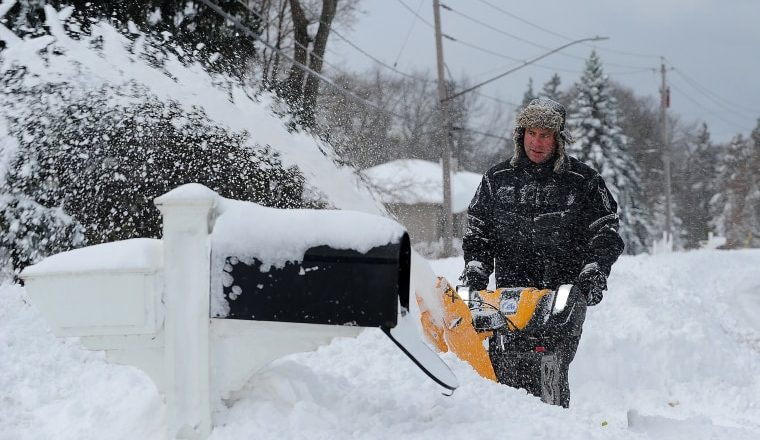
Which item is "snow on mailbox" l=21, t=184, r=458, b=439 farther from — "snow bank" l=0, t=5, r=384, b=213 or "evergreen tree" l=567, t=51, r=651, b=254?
"evergreen tree" l=567, t=51, r=651, b=254

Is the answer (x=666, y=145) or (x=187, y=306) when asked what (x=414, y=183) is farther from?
(x=187, y=306)

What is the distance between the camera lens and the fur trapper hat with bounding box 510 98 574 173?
14.1 feet

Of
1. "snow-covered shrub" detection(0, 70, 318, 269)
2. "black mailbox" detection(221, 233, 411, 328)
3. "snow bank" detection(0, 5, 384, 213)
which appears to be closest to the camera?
"black mailbox" detection(221, 233, 411, 328)

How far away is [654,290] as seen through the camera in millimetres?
10578

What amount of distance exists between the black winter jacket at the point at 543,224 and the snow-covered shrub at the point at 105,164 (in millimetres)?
3902

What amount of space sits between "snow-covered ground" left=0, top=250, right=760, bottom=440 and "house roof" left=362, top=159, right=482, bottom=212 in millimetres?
12800

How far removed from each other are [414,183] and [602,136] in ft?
58.6

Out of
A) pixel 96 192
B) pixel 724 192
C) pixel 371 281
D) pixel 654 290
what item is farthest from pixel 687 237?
pixel 371 281

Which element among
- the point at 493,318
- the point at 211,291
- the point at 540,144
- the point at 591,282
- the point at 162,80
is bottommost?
the point at 493,318

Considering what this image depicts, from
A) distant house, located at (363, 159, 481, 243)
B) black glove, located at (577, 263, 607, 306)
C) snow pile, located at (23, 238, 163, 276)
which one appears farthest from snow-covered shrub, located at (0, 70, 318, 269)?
distant house, located at (363, 159, 481, 243)

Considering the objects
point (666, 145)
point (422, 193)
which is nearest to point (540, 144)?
point (422, 193)

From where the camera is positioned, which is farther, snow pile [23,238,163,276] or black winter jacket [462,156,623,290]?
black winter jacket [462,156,623,290]

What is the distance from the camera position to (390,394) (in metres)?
2.85

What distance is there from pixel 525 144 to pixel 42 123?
476 cm
